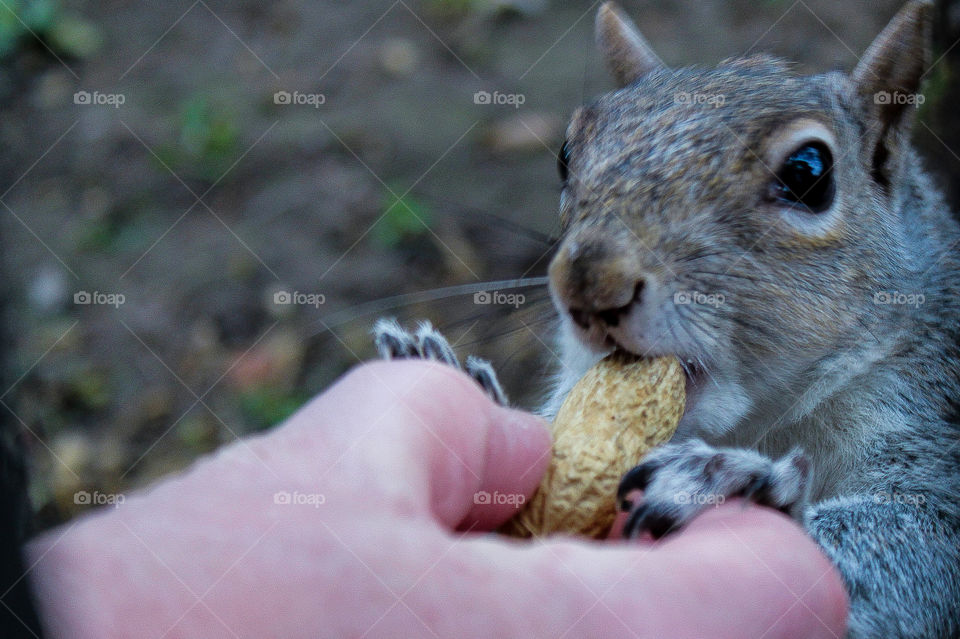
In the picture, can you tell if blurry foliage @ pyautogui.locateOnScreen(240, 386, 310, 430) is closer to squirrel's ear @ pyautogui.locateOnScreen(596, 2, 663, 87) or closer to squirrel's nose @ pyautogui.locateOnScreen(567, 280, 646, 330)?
squirrel's ear @ pyautogui.locateOnScreen(596, 2, 663, 87)

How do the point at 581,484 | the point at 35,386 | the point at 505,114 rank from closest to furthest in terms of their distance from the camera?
the point at 581,484, the point at 35,386, the point at 505,114

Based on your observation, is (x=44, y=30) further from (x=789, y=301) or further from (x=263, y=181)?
(x=789, y=301)

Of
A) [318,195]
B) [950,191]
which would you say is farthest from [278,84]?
[950,191]

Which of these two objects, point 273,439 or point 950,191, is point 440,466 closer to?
point 273,439

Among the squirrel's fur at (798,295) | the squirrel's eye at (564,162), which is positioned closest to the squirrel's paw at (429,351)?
the squirrel's fur at (798,295)

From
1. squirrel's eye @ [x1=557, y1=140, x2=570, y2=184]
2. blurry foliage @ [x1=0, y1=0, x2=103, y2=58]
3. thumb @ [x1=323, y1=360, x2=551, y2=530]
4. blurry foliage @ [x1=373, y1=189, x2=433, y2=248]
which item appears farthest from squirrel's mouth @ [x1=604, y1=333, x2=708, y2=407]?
blurry foliage @ [x1=0, y1=0, x2=103, y2=58]

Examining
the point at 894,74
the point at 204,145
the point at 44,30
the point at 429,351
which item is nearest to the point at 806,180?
A: the point at 894,74

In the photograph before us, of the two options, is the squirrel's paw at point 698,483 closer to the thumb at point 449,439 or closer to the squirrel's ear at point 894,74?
the thumb at point 449,439
